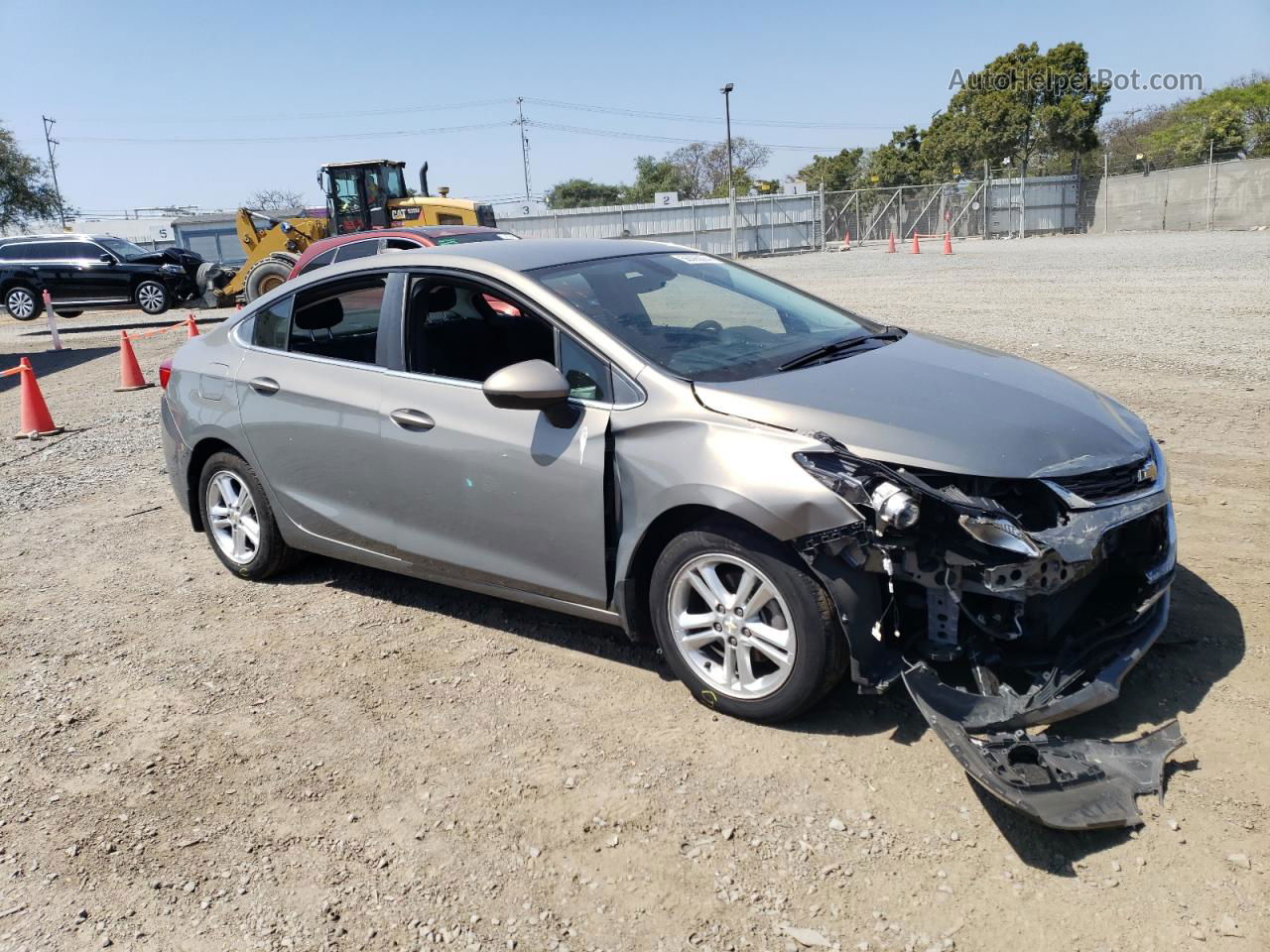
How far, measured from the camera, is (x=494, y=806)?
11.1 ft

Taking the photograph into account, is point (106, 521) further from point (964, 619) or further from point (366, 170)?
point (366, 170)

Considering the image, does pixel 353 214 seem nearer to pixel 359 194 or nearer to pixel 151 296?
pixel 359 194

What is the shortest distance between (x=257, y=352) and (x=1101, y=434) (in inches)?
154

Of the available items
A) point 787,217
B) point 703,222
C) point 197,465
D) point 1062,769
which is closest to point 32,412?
point 197,465

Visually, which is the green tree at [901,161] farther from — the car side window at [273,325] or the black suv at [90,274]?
the car side window at [273,325]

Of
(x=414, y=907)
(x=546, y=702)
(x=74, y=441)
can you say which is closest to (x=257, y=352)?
(x=546, y=702)

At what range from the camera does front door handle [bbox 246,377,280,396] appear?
5.03 metres

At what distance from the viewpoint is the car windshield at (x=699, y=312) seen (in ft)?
13.1

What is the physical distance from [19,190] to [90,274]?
118 feet

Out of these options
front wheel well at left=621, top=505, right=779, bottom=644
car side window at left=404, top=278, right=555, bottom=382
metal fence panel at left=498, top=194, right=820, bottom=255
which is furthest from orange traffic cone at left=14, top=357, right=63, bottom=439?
metal fence panel at left=498, top=194, right=820, bottom=255

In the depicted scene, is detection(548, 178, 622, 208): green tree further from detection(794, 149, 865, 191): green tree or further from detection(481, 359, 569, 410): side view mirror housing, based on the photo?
detection(481, 359, 569, 410): side view mirror housing

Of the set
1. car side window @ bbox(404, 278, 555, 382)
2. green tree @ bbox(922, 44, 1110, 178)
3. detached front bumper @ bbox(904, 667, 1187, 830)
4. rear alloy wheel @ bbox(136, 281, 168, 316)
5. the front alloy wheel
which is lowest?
detached front bumper @ bbox(904, 667, 1187, 830)

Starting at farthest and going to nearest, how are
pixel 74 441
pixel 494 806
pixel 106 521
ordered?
pixel 74 441
pixel 106 521
pixel 494 806

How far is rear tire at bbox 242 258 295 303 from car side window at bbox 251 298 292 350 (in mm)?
15753
